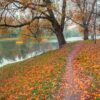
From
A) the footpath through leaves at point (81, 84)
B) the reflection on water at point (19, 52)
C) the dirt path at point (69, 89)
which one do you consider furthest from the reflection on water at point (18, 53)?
the dirt path at point (69, 89)

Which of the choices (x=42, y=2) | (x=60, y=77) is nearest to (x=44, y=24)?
(x=42, y=2)

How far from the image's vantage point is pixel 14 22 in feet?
115

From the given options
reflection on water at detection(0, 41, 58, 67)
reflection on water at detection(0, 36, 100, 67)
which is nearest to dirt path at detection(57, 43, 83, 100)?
reflection on water at detection(0, 41, 58, 67)

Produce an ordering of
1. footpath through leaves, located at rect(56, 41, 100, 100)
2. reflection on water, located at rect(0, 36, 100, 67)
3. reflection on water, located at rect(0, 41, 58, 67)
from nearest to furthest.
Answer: footpath through leaves, located at rect(56, 41, 100, 100)
reflection on water, located at rect(0, 41, 58, 67)
reflection on water, located at rect(0, 36, 100, 67)

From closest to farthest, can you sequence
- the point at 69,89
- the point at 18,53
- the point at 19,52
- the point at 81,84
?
the point at 69,89, the point at 81,84, the point at 18,53, the point at 19,52

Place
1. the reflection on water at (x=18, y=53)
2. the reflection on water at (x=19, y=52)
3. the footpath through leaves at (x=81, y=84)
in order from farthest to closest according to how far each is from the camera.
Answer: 1. the reflection on water at (x=19, y=52)
2. the reflection on water at (x=18, y=53)
3. the footpath through leaves at (x=81, y=84)

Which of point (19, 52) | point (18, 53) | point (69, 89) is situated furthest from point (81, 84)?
point (19, 52)

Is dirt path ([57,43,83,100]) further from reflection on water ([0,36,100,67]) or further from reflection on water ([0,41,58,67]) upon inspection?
reflection on water ([0,36,100,67])

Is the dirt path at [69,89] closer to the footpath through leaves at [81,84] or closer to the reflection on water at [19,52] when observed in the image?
the footpath through leaves at [81,84]

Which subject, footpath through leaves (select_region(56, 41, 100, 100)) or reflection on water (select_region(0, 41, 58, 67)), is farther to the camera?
reflection on water (select_region(0, 41, 58, 67))

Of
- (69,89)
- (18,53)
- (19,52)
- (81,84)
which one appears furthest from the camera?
(19,52)

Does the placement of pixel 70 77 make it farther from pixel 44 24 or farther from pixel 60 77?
pixel 44 24

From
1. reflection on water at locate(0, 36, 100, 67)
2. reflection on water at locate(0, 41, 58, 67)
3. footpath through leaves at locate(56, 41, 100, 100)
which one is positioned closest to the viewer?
footpath through leaves at locate(56, 41, 100, 100)

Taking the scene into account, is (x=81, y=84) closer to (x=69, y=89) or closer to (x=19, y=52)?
(x=69, y=89)
